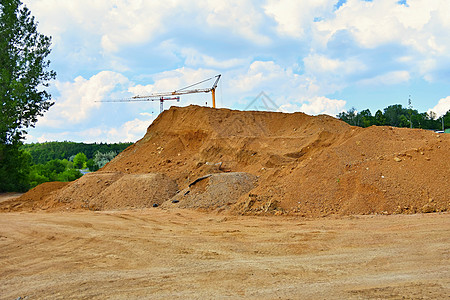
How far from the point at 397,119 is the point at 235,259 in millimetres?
84185

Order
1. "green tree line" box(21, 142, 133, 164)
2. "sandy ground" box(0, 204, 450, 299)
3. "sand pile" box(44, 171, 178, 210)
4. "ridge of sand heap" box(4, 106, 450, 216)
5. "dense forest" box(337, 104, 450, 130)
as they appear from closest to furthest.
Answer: "sandy ground" box(0, 204, 450, 299) → "ridge of sand heap" box(4, 106, 450, 216) → "sand pile" box(44, 171, 178, 210) → "dense forest" box(337, 104, 450, 130) → "green tree line" box(21, 142, 133, 164)

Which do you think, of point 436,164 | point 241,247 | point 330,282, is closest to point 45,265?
point 241,247

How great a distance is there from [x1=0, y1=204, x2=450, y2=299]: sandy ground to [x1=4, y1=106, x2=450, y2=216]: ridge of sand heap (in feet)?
4.54

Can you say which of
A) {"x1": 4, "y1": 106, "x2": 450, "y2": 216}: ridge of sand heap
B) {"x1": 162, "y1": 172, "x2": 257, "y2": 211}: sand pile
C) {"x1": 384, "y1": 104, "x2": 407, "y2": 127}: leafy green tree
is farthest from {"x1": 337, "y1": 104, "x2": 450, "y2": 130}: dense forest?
{"x1": 162, "y1": 172, "x2": 257, "y2": 211}: sand pile

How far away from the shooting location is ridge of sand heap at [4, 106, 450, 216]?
10.9m

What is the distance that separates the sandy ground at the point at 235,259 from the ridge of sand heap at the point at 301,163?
1.38 m

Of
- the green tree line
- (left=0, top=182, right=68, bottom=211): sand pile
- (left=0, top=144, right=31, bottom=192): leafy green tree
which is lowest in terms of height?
(left=0, top=182, right=68, bottom=211): sand pile

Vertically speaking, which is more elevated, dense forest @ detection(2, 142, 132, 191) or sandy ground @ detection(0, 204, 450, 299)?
dense forest @ detection(2, 142, 132, 191)

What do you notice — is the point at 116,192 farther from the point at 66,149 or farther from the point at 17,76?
the point at 66,149

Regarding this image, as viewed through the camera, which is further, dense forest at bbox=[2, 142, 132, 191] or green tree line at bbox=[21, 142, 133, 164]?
green tree line at bbox=[21, 142, 133, 164]

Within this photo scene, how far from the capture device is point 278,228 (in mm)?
9055

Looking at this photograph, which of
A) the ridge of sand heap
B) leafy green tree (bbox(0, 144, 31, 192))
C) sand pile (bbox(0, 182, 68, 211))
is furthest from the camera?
leafy green tree (bbox(0, 144, 31, 192))

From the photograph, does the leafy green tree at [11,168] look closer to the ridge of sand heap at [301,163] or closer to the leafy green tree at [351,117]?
the ridge of sand heap at [301,163]

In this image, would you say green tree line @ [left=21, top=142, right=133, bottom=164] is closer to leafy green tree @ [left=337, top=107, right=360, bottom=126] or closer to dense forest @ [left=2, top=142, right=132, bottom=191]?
dense forest @ [left=2, top=142, right=132, bottom=191]
